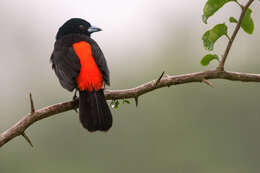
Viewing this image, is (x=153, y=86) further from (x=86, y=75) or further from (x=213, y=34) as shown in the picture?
(x=86, y=75)

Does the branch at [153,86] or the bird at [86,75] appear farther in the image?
the bird at [86,75]

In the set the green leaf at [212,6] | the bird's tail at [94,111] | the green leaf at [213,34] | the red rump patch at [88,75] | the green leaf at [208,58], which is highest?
the green leaf at [212,6]

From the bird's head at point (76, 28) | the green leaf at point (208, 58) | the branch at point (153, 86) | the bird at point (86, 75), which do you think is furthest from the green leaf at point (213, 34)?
the bird's head at point (76, 28)

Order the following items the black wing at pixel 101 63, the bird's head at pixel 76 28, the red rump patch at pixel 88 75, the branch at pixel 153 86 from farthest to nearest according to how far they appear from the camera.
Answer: the bird's head at pixel 76 28, the black wing at pixel 101 63, the red rump patch at pixel 88 75, the branch at pixel 153 86

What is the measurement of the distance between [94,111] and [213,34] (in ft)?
4.45

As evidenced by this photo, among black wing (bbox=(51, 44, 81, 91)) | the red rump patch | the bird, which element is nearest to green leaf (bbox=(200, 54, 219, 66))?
the bird

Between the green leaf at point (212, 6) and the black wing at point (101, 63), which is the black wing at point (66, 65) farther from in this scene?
the green leaf at point (212, 6)

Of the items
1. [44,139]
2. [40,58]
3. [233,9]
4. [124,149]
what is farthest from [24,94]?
[233,9]

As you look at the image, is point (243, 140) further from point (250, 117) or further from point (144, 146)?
point (144, 146)

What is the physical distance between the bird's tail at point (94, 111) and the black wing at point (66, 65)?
145 mm

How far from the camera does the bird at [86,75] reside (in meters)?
4.47

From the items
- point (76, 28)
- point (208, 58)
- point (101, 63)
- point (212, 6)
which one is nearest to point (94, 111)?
point (101, 63)

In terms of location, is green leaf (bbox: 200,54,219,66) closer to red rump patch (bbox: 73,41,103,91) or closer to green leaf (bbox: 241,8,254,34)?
green leaf (bbox: 241,8,254,34)

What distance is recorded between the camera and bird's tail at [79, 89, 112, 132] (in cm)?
442
